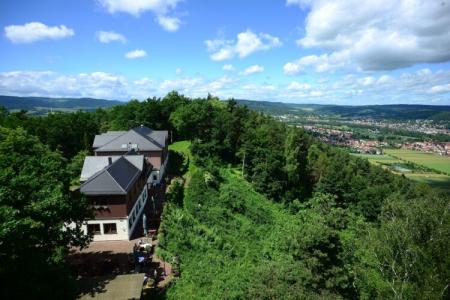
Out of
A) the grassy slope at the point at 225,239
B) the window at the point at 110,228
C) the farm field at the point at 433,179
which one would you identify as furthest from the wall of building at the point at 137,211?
the farm field at the point at 433,179

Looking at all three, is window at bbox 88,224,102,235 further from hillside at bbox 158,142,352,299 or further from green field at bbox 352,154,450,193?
green field at bbox 352,154,450,193

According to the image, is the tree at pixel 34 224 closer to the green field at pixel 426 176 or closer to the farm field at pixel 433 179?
the green field at pixel 426 176

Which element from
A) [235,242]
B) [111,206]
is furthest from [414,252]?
[111,206]

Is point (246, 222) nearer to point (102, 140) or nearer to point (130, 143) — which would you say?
point (130, 143)

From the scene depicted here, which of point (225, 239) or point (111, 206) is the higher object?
point (111, 206)

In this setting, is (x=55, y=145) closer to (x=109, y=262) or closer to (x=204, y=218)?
(x=204, y=218)

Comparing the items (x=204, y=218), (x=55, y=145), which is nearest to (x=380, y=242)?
(x=204, y=218)
